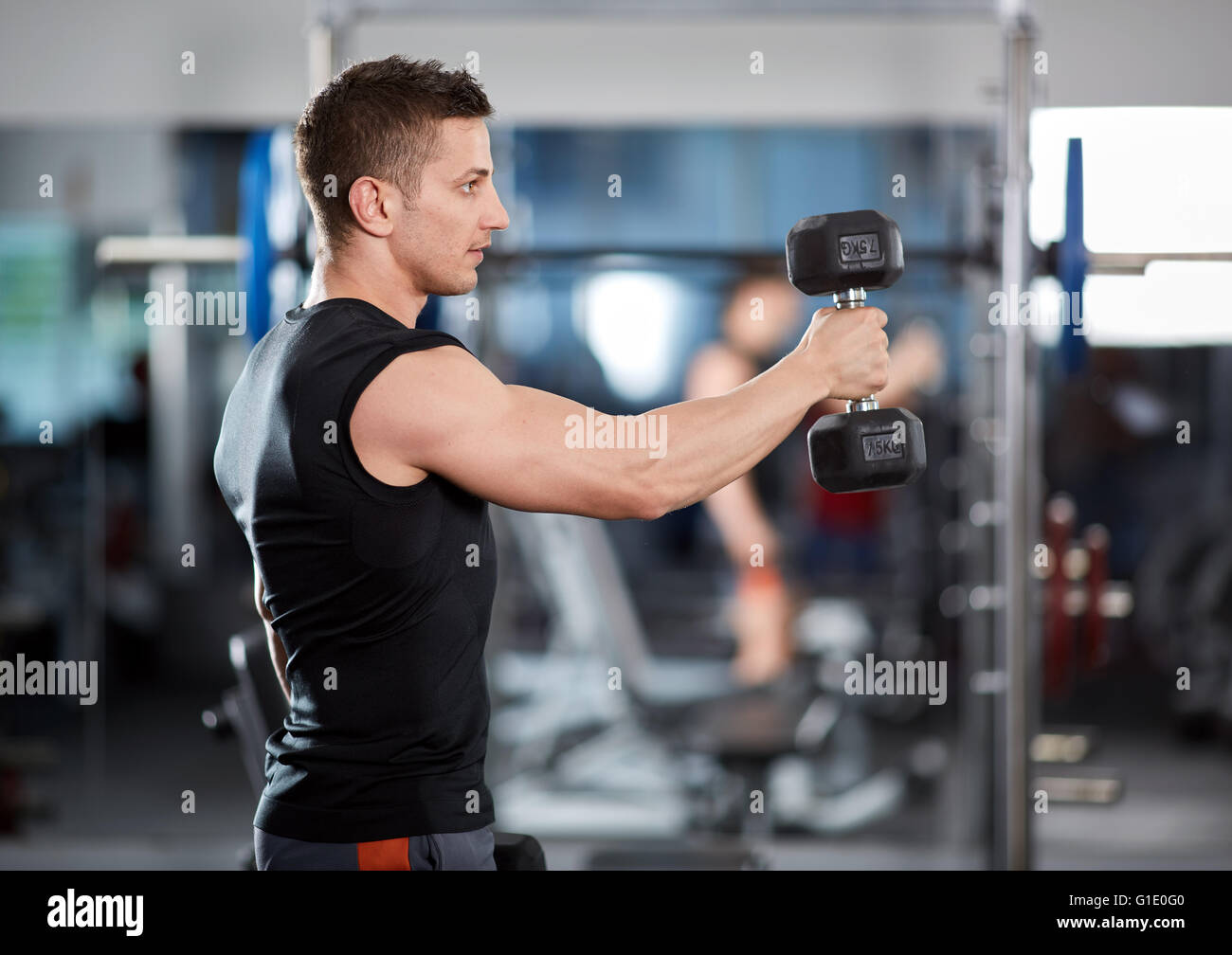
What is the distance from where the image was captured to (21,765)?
141 inches

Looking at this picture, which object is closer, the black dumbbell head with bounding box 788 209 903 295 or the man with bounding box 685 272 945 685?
the black dumbbell head with bounding box 788 209 903 295

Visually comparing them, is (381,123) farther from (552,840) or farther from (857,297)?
(552,840)

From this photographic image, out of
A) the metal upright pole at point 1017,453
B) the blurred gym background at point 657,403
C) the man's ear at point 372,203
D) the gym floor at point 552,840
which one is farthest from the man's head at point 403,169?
the gym floor at point 552,840

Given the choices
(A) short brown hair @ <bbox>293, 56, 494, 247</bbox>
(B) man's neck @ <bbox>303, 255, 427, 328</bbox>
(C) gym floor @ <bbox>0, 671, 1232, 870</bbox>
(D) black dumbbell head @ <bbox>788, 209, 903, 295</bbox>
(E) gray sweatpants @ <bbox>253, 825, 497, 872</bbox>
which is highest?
(A) short brown hair @ <bbox>293, 56, 494, 247</bbox>

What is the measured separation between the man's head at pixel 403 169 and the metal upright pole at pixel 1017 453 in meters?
1.57

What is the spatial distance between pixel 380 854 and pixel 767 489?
433cm

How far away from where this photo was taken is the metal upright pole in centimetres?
250

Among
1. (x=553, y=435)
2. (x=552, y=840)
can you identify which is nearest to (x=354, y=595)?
(x=553, y=435)

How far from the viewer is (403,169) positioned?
1343 mm

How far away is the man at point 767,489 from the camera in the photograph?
439 cm

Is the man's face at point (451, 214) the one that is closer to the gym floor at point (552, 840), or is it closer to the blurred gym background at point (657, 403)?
the blurred gym background at point (657, 403)

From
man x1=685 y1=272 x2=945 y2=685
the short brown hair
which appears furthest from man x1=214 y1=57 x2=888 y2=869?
man x1=685 y1=272 x2=945 y2=685

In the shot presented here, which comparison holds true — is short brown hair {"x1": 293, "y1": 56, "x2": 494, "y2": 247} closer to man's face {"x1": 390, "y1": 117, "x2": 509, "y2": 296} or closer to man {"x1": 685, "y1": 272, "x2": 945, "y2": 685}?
man's face {"x1": 390, "y1": 117, "x2": 509, "y2": 296}
